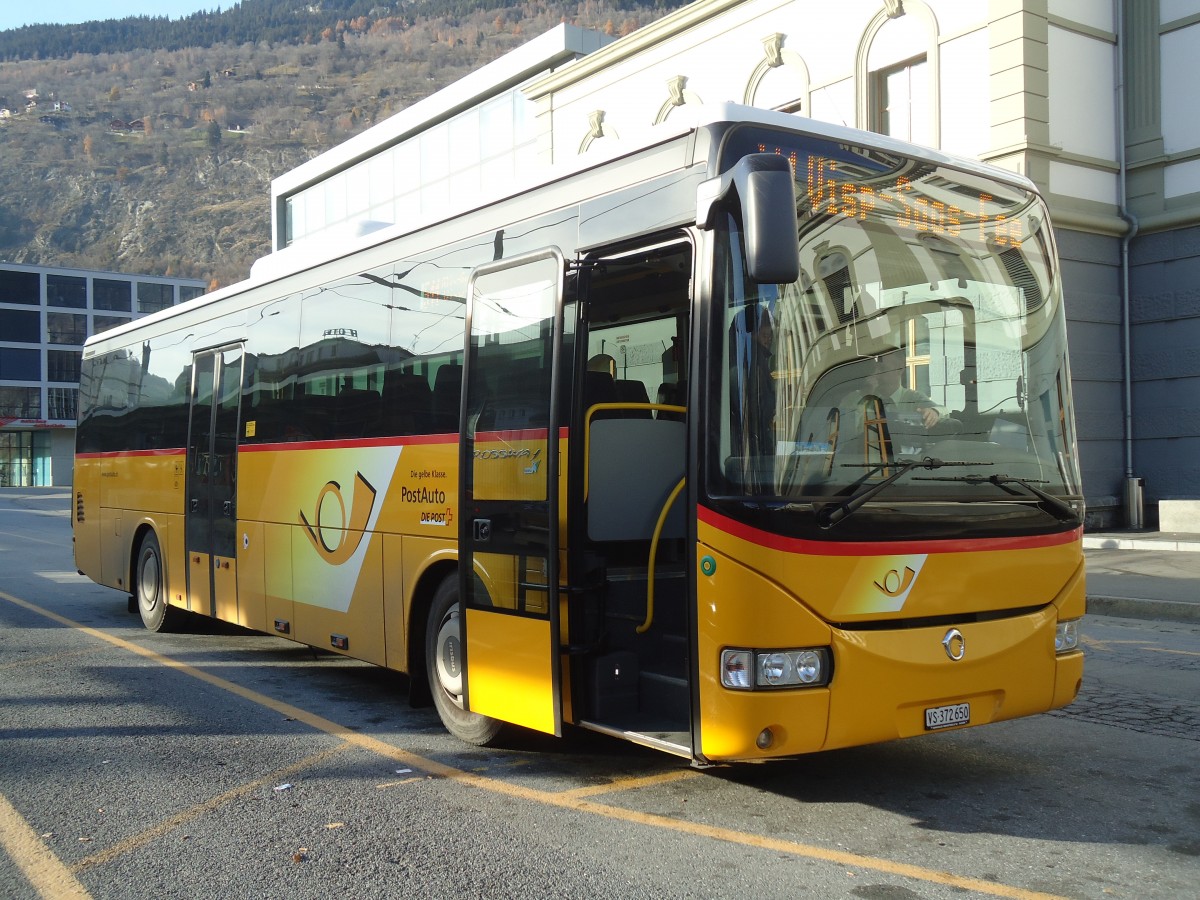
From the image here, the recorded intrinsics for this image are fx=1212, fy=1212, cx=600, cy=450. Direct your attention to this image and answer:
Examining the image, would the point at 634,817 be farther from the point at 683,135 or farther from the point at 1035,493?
the point at 683,135

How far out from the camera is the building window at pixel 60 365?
9288cm

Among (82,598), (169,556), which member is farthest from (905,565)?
(82,598)

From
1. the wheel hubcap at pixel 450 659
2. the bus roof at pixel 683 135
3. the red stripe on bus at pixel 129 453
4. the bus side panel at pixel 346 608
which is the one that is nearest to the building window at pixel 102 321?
the red stripe on bus at pixel 129 453

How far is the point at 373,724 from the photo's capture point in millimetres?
7371

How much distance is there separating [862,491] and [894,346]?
2.31 feet

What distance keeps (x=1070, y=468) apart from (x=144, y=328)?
9.60m

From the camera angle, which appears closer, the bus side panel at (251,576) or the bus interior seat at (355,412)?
the bus interior seat at (355,412)

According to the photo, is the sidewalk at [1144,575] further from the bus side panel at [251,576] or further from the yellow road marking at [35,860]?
the yellow road marking at [35,860]

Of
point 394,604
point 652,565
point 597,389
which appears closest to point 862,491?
point 652,565

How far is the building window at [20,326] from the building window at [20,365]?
2.98 feet

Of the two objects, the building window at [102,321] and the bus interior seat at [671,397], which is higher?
the building window at [102,321]

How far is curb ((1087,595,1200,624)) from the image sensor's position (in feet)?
40.0

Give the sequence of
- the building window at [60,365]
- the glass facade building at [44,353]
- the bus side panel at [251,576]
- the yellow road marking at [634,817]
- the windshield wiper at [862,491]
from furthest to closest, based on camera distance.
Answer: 1. the building window at [60,365]
2. the glass facade building at [44,353]
3. the bus side panel at [251,576]
4. the windshield wiper at [862,491]
5. the yellow road marking at [634,817]

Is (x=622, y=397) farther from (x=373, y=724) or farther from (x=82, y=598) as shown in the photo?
(x=82, y=598)
